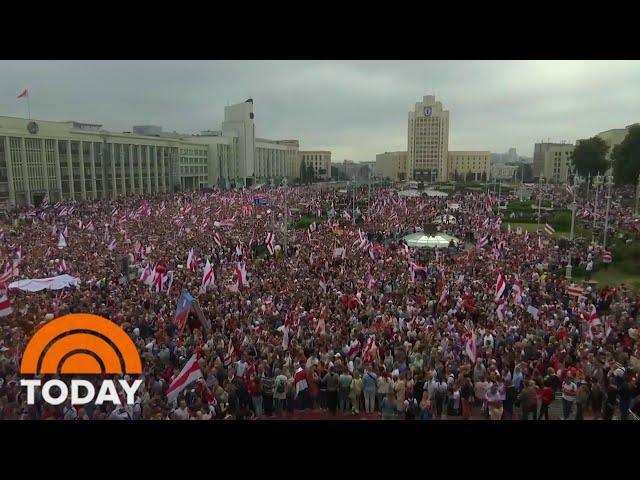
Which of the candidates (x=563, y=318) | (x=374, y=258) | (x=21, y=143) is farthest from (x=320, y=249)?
(x=21, y=143)

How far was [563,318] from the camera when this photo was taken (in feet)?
41.5

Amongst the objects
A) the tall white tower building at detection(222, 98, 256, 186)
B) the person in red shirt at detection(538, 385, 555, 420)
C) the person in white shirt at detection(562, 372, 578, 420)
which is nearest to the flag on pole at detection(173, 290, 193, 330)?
the person in red shirt at detection(538, 385, 555, 420)

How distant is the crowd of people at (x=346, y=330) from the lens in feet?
29.0

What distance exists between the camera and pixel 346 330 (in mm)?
11906

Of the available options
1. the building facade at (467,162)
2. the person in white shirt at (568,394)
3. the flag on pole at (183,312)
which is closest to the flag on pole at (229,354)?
the flag on pole at (183,312)

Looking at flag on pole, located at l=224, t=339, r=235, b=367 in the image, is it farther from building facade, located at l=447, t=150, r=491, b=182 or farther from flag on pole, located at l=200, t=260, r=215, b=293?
building facade, located at l=447, t=150, r=491, b=182

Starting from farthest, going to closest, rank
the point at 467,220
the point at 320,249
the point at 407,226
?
1. the point at 467,220
2. the point at 407,226
3. the point at 320,249

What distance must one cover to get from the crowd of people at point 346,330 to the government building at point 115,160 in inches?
1210

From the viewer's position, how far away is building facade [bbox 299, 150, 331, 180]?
15712cm

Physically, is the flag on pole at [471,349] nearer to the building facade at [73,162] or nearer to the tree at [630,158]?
the building facade at [73,162]
